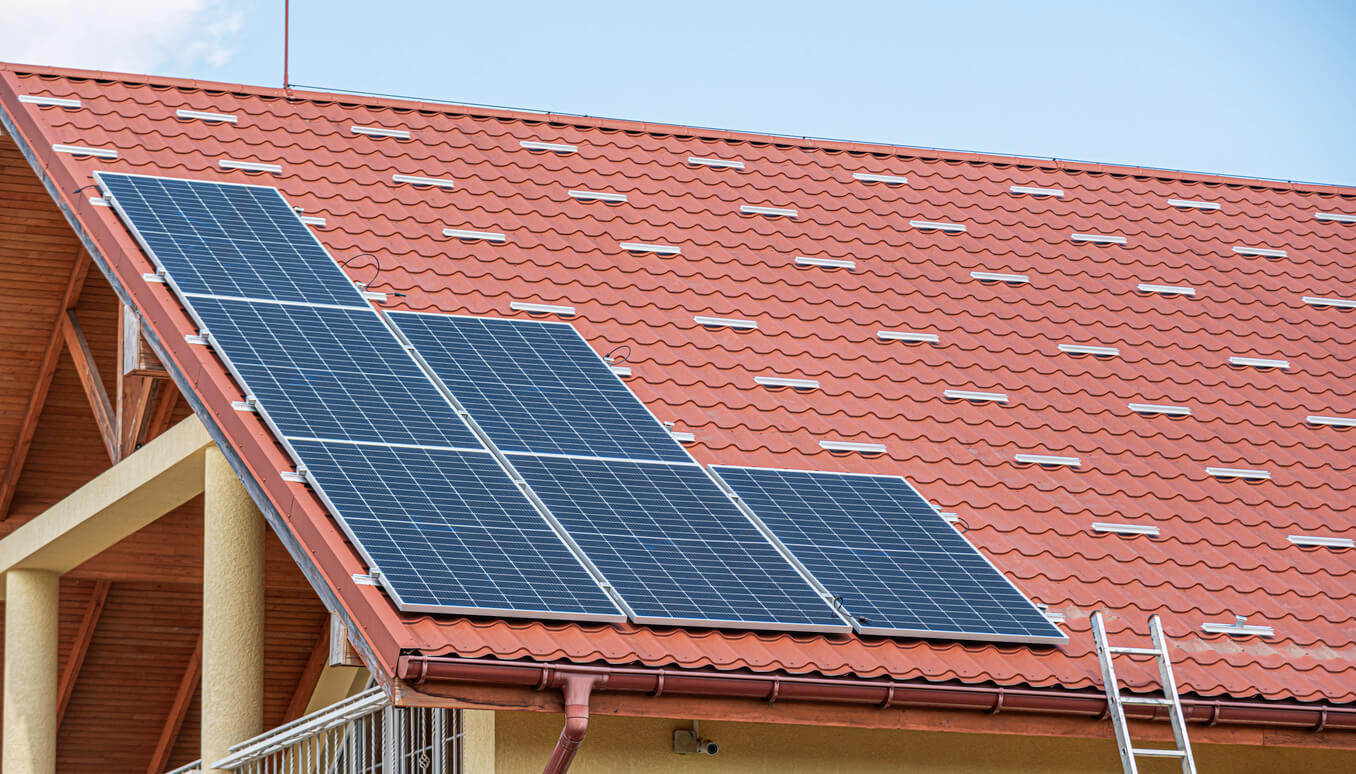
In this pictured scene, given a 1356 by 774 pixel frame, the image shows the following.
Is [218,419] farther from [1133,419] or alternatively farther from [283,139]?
[1133,419]

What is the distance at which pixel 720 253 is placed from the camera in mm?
15031

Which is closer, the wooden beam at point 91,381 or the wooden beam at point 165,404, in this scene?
the wooden beam at point 91,381

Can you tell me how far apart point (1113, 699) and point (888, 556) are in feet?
4.96

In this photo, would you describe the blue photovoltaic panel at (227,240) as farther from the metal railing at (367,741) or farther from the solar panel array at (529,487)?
the metal railing at (367,741)

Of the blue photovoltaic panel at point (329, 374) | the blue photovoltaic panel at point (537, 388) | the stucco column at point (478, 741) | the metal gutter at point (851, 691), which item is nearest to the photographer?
the metal gutter at point (851, 691)

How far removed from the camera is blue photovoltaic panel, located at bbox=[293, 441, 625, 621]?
9.84 meters

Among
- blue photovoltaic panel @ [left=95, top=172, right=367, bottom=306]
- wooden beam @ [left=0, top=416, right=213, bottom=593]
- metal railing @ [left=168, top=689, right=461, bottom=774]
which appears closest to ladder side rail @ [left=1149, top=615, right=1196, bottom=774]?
metal railing @ [left=168, top=689, right=461, bottom=774]

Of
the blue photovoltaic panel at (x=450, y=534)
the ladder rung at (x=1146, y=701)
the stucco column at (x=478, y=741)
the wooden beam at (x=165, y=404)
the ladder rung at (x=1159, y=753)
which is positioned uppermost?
the wooden beam at (x=165, y=404)

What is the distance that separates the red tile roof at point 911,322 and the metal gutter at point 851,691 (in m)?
0.10

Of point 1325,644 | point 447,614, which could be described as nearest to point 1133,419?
point 1325,644

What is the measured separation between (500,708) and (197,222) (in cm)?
517

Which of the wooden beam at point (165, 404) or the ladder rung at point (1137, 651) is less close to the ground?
the wooden beam at point (165, 404)

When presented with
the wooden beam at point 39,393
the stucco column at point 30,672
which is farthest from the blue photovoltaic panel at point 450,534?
the wooden beam at point 39,393

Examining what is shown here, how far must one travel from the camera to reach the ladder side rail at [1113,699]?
33.8 ft
